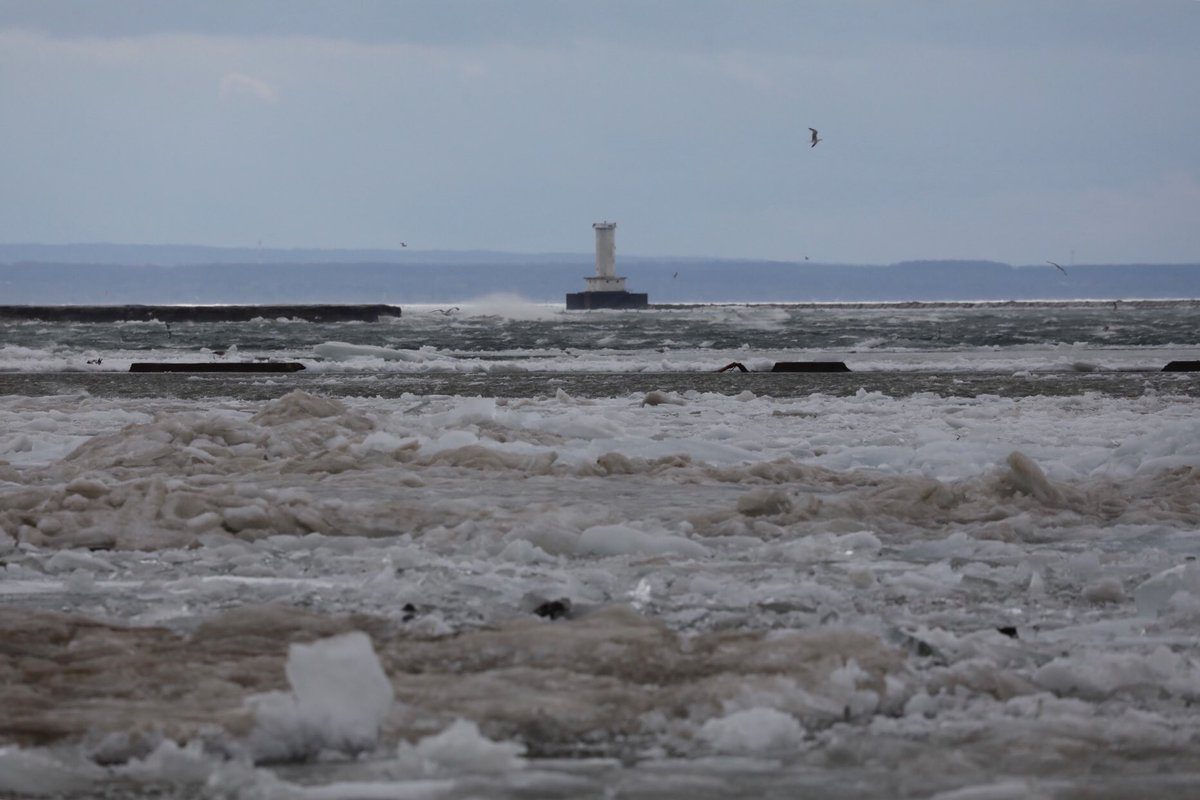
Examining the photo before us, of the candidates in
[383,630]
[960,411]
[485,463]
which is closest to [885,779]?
[383,630]

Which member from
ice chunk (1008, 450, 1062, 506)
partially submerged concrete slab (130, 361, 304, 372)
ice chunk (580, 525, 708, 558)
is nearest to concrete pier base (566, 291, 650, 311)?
partially submerged concrete slab (130, 361, 304, 372)

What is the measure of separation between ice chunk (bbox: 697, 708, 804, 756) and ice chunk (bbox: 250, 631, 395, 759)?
2.48ft

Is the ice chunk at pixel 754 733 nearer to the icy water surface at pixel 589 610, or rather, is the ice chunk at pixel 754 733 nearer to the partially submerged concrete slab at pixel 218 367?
the icy water surface at pixel 589 610

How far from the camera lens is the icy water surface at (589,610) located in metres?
3.04

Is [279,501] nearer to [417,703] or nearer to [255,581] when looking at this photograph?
[255,581]

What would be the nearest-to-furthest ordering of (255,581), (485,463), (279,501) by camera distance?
1. (255,581)
2. (279,501)
3. (485,463)

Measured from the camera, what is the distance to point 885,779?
2916mm

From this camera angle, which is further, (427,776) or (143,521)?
(143,521)

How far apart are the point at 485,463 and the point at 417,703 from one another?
4.51 m

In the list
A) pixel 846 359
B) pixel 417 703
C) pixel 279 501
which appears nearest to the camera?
pixel 417 703

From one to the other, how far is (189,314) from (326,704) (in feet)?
194

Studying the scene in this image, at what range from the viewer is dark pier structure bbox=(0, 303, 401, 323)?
5801 centimetres

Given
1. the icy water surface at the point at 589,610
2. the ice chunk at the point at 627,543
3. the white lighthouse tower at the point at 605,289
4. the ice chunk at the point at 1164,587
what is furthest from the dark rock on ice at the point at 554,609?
the white lighthouse tower at the point at 605,289

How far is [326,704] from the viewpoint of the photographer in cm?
317
